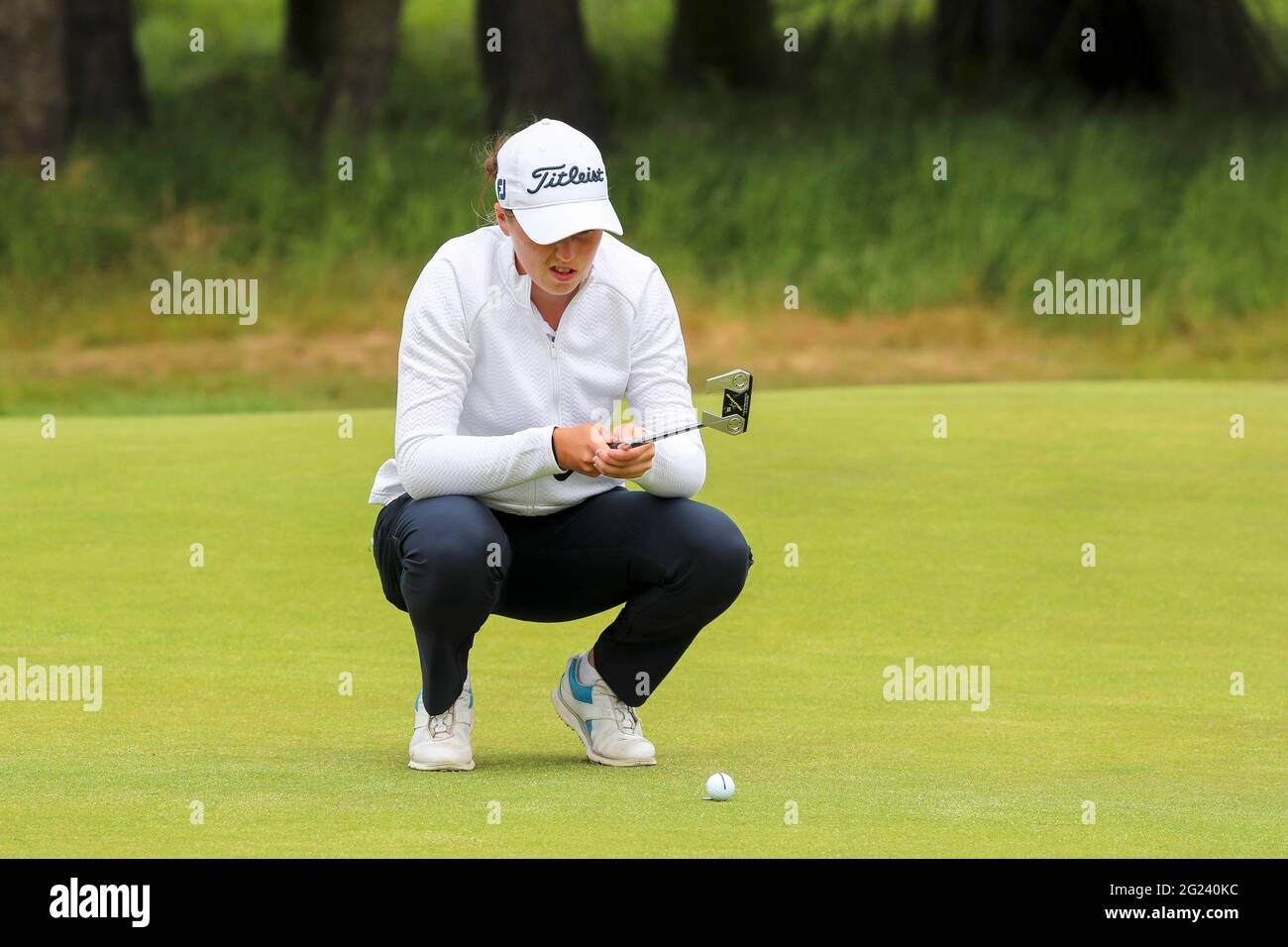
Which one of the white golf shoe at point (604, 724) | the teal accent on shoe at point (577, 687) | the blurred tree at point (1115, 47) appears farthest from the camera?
the blurred tree at point (1115, 47)

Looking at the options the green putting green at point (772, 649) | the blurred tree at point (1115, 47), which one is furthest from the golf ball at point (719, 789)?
the blurred tree at point (1115, 47)

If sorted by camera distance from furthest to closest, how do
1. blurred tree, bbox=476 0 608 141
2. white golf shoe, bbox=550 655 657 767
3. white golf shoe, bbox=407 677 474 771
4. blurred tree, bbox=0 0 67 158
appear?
blurred tree, bbox=476 0 608 141 → blurred tree, bbox=0 0 67 158 → white golf shoe, bbox=550 655 657 767 → white golf shoe, bbox=407 677 474 771

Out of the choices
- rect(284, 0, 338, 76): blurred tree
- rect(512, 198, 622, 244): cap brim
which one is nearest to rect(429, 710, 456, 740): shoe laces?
rect(512, 198, 622, 244): cap brim

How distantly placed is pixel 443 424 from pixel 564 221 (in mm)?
506

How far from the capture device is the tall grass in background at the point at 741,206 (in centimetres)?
1875

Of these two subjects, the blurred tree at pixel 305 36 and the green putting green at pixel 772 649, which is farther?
the blurred tree at pixel 305 36

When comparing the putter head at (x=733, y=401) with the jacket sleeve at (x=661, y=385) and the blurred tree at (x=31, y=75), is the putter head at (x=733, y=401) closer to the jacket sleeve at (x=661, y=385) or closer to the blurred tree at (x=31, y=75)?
the jacket sleeve at (x=661, y=385)

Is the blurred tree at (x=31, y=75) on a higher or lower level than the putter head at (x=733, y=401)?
higher

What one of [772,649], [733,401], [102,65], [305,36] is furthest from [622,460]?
[305,36]

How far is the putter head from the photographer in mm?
4828

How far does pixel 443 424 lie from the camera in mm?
4895

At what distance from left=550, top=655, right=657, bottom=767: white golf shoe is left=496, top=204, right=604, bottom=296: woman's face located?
0.93m

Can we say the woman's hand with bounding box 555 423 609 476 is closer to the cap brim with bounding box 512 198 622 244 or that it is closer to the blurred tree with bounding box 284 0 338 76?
the cap brim with bounding box 512 198 622 244

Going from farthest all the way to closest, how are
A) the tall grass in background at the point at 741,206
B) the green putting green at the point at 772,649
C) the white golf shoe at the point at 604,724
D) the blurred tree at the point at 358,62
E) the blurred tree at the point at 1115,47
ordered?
the blurred tree at the point at 1115,47 → the blurred tree at the point at 358,62 → the tall grass in background at the point at 741,206 → the white golf shoe at the point at 604,724 → the green putting green at the point at 772,649
